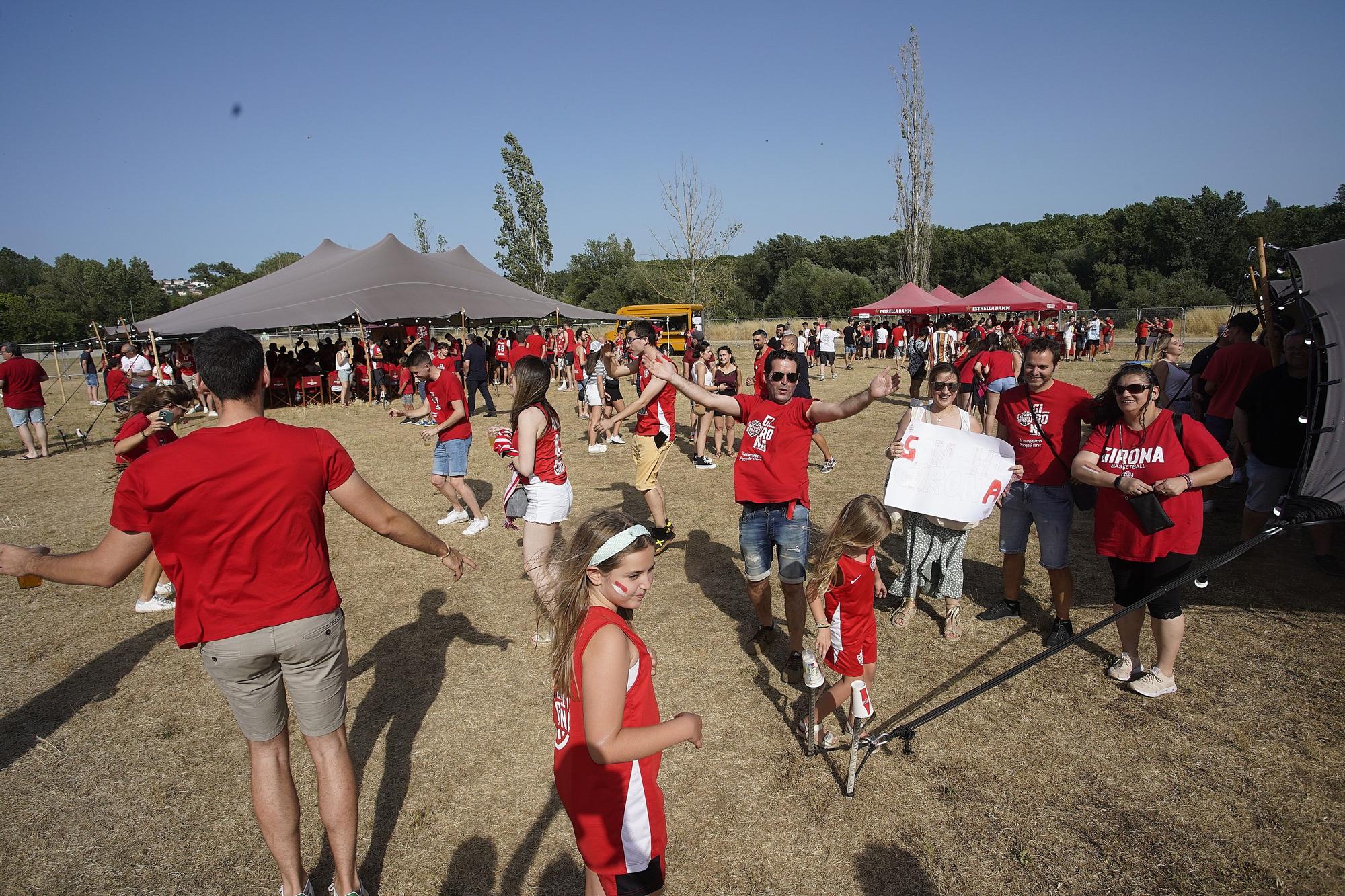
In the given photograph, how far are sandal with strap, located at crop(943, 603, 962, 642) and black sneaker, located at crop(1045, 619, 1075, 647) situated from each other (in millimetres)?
584

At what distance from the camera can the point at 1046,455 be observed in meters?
4.55

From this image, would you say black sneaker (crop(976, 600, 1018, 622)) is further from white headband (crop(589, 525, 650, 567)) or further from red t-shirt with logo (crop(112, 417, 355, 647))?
red t-shirt with logo (crop(112, 417, 355, 647))

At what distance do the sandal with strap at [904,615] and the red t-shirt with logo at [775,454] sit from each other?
1.60 metres

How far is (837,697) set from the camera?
3.51 metres

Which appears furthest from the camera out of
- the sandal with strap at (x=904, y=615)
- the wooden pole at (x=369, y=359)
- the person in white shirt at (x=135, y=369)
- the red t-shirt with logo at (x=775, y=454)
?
the wooden pole at (x=369, y=359)

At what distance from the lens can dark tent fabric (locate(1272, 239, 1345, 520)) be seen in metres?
3.89

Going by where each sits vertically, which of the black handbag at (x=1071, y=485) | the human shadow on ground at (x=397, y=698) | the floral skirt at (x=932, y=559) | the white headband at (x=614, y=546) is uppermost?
the white headband at (x=614, y=546)

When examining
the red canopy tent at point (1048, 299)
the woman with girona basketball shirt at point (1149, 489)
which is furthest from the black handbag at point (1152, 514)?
the red canopy tent at point (1048, 299)

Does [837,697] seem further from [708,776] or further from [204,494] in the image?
[204,494]

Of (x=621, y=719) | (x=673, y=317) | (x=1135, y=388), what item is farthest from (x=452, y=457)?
(x=673, y=317)

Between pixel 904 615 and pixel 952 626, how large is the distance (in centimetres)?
34

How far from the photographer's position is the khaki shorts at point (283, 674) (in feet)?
8.14

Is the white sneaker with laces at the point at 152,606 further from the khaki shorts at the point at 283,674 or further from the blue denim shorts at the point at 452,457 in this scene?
the khaki shorts at the point at 283,674

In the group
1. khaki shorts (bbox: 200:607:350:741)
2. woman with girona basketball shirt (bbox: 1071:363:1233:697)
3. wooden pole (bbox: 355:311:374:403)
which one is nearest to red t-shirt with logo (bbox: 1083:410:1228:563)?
woman with girona basketball shirt (bbox: 1071:363:1233:697)
